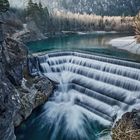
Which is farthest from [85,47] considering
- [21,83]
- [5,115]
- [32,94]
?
[5,115]

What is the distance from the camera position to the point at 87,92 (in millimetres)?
25172

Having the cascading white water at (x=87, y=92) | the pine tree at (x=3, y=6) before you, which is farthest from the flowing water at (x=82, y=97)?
the pine tree at (x=3, y=6)

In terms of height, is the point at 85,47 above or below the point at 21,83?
below

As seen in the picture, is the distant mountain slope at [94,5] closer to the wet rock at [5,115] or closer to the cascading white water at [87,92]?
the cascading white water at [87,92]

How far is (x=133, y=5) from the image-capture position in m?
166

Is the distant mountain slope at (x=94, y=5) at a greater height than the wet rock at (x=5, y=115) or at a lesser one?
greater

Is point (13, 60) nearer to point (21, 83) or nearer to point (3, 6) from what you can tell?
point (21, 83)

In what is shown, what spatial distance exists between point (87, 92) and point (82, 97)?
777 mm

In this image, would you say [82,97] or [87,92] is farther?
[87,92]

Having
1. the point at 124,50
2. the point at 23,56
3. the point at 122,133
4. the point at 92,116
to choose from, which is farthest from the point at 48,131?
the point at 124,50

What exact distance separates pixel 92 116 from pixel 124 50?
21104mm

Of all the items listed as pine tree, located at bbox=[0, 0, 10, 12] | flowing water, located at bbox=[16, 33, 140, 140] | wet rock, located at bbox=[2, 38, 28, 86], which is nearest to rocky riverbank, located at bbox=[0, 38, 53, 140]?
wet rock, located at bbox=[2, 38, 28, 86]

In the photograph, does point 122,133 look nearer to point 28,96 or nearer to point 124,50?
point 28,96

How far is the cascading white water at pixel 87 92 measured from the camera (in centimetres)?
2045
